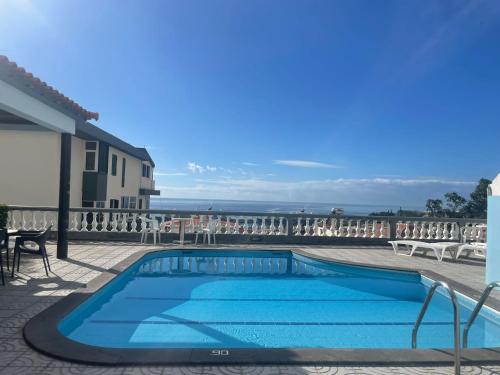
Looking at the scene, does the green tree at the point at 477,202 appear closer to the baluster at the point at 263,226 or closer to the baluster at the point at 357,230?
the baluster at the point at 357,230

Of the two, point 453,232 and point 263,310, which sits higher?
point 453,232

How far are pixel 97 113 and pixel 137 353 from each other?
20.5ft

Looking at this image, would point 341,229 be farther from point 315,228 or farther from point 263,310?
point 263,310

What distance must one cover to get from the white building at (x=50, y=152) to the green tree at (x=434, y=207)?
543 inches

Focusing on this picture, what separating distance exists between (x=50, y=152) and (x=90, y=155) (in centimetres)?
242

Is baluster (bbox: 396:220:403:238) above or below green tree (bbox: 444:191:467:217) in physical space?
below

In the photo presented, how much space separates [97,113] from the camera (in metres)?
7.86

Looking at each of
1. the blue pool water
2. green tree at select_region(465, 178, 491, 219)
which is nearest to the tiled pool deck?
the blue pool water

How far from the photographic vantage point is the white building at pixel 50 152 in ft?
18.3

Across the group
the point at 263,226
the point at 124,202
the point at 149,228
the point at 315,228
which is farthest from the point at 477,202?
the point at 124,202

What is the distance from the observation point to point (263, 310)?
554cm

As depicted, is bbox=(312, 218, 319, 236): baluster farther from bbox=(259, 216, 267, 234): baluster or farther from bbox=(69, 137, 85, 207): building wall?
bbox=(69, 137, 85, 207): building wall

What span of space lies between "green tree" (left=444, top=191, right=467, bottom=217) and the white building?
14530 millimetres

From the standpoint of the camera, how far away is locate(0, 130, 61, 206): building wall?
52.0 feet
